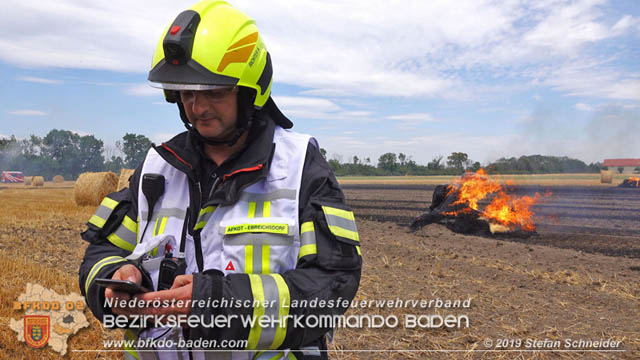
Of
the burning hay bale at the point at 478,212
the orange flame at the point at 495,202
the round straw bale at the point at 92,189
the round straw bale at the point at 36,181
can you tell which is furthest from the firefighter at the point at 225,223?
the round straw bale at the point at 36,181

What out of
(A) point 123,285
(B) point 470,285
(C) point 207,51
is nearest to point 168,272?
(A) point 123,285

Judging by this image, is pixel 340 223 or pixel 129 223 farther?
pixel 129 223

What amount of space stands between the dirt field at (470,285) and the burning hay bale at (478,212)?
0.47 metres

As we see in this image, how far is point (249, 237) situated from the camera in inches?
74.5

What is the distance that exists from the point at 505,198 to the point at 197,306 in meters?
14.2

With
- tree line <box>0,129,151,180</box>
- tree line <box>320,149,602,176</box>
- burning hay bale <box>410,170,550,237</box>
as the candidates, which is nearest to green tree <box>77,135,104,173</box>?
tree line <box>0,129,151,180</box>

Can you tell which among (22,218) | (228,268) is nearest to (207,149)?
(228,268)

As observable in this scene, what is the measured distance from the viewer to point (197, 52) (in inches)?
78.5

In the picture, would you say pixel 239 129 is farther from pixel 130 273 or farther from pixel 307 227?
pixel 130 273

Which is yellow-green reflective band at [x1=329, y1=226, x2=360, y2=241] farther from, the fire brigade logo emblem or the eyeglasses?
A: the fire brigade logo emblem

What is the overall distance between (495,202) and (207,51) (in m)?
13.8

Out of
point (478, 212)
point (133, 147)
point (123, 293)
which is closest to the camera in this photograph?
point (123, 293)

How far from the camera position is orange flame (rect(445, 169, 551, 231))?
13.8m

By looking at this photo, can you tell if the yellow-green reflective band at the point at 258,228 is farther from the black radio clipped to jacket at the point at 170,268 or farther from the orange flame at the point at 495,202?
the orange flame at the point at 495,202
